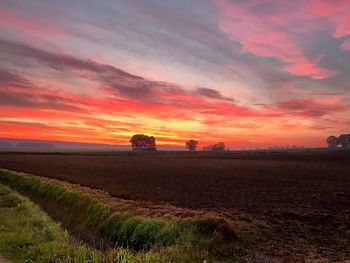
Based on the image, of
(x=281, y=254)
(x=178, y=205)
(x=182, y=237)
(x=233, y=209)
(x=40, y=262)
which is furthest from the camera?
(x=178, y=205)

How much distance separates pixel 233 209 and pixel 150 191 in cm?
1071

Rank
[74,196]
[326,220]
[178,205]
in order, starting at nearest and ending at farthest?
[326,220]
[178,205]
[74,196]

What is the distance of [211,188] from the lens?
34781 mm

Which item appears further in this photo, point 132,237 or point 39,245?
point 132,237

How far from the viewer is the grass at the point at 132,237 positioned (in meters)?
12.7

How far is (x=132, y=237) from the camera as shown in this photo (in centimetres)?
1825

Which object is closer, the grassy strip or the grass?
the grassy strip

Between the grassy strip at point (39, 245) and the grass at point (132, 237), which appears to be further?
the grass at point (132, 237)

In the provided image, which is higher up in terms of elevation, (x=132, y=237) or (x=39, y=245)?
(x=39, y=245)

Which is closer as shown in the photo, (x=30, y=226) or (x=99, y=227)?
(x=30, y=226)

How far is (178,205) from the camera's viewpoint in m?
24.5

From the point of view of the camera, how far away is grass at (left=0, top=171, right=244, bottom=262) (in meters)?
12.7

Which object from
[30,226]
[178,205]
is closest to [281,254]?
[178,205]

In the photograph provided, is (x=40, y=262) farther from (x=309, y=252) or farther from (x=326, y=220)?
(x=326, y=220)
